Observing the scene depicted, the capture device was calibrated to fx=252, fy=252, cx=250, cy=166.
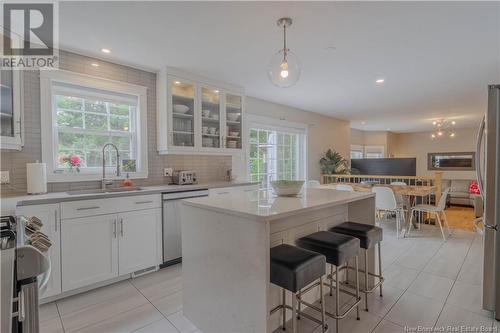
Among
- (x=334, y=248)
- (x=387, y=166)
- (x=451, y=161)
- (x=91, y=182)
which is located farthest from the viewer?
(x=451, y=161)

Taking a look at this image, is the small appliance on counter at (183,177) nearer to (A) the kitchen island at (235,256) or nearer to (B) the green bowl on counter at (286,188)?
(A) the kitchen island at (235,256)

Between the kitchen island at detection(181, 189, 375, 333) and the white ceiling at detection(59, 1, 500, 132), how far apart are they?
1.53 m

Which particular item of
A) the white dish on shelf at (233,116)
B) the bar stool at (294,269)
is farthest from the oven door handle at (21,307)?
the white dish on shelf at (233,116)

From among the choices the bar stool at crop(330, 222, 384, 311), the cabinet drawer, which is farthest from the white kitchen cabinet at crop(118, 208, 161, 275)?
the bar stool at crop(330, 222, 384, 311)

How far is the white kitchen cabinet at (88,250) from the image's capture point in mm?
2266

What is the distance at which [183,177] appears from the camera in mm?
3467

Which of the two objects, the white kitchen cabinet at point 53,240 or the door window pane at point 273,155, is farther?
the door window pane at point 273,155

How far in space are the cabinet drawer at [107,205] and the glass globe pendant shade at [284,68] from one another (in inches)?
72.0

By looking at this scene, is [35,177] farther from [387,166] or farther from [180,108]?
[387,166]

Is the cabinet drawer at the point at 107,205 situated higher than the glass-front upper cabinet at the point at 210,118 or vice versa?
the glass-front upper cabinet at the point at 210,118

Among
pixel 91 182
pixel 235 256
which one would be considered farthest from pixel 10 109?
pixel 235 256

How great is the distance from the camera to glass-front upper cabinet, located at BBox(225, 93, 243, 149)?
13.0ft

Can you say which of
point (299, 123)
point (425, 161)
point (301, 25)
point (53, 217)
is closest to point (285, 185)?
point (301, 25)

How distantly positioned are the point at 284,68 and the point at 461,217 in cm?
600
